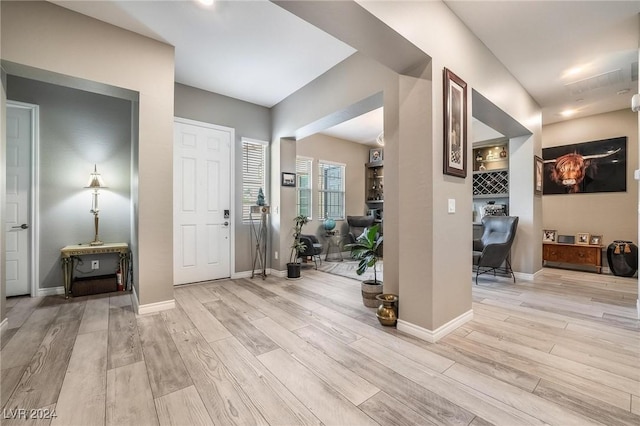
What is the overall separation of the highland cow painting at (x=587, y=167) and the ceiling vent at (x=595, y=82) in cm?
157

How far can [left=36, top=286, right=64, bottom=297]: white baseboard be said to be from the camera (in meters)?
3.40

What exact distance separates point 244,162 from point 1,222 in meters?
2.86

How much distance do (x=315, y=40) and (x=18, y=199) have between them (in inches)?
162

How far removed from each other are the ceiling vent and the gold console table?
6.80m

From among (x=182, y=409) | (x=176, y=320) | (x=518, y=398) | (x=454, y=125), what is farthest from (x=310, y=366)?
(x=454, y=125)

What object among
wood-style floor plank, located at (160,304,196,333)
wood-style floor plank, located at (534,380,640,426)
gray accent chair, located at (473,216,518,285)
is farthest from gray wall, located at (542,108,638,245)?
wood-style floor plank, located at (160,304,196,333)

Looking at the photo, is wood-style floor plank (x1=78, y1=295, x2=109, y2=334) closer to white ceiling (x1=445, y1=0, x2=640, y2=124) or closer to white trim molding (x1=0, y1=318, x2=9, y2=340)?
white trim molding (x1=0, y1=318, x2=9, y2=340)

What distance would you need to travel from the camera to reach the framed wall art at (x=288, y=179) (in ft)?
15.1

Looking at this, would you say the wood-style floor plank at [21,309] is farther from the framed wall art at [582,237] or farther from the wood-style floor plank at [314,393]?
the framed wall art at [582,237]

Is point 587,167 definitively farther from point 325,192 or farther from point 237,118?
point 237,118

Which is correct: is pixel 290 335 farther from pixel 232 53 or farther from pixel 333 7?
pixel 232 53

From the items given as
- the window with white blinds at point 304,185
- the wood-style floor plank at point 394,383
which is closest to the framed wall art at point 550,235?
the window with white blinds at point 304,185

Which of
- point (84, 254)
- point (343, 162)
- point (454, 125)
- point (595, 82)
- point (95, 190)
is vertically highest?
point (595, 82)

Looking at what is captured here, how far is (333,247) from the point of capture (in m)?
6.85
